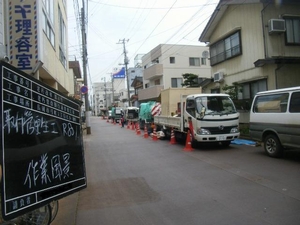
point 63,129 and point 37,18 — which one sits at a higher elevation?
point 37,18

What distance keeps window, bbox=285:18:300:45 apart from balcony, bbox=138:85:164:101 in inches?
887

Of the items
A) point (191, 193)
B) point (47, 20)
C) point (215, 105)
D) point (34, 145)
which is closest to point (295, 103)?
point (215, 105)

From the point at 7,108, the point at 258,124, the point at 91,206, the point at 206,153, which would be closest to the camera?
the point at 7,108

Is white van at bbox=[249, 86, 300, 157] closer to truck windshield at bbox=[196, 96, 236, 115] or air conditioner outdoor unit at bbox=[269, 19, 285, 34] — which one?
truck windshield at bbox=[196, 96, 236, 115]

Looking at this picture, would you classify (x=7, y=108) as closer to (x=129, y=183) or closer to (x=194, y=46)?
(x=129, y=183)

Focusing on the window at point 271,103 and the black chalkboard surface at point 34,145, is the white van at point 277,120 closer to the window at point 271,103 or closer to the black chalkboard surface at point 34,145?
the window at point 271,103

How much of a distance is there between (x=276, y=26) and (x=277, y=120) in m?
7.57

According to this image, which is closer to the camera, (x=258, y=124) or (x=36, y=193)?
(x=36, y=193)

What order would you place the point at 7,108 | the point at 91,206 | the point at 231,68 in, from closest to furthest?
the point at 7,108
the point at 91,206
the point at 231,68

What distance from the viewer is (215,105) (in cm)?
1168

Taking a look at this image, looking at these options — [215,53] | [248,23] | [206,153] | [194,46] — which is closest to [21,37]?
[206,153]

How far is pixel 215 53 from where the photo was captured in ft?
64.6

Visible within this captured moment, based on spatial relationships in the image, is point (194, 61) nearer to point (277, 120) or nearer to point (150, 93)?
point (150, 93)

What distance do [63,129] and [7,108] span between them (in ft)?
3.63
